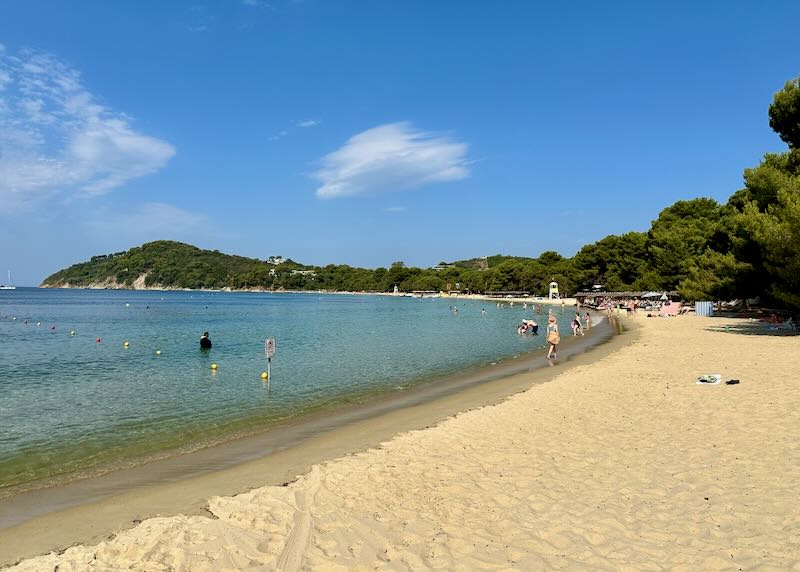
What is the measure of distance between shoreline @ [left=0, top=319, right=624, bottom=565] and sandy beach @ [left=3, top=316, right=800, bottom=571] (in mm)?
658

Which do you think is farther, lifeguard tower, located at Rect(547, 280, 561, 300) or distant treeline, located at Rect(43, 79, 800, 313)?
lifeguard tower, located at Rect(547, 280, 561, 300)

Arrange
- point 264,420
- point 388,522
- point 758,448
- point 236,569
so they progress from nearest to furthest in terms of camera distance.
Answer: point 236,569, point 388,522, point 758,448, point 264,420

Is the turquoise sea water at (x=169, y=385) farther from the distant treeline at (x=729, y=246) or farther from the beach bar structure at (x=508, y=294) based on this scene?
the beach bar structure at (x=508, y=294)

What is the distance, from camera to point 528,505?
6.77 m

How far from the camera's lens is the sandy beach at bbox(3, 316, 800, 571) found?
5.42m

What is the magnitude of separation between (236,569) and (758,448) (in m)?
8.42

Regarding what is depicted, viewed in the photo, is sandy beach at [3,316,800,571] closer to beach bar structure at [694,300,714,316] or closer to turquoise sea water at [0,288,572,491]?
turquoise sea water at [0,288,572,491]

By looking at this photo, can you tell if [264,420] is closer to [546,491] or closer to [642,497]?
[546,491]

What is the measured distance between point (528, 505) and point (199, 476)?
6.07 metres

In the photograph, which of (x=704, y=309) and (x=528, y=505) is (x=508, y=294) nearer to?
(x=704, y=309)

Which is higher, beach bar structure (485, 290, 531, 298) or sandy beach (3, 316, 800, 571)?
beach bar structure (485, 290, 531, 298)

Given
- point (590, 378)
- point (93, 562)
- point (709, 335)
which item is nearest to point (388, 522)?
point (93, 562)

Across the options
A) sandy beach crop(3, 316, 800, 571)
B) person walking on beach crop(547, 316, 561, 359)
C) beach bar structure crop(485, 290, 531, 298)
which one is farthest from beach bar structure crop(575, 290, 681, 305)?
sandy beach crop(3, 316, 800, 571)

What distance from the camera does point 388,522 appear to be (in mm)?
6449
